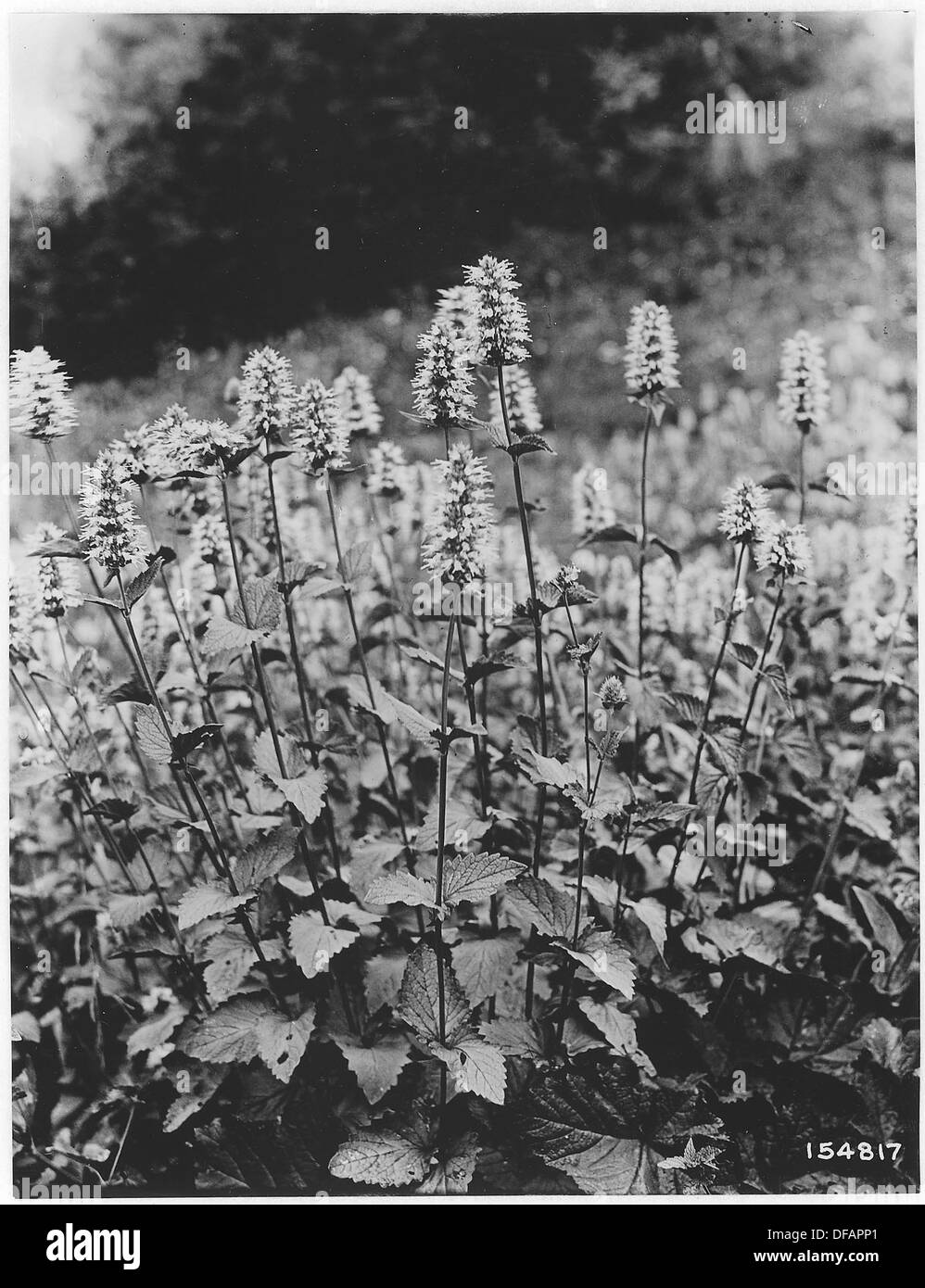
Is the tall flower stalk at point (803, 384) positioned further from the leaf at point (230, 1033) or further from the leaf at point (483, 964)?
the leaf at point (230, 1033)

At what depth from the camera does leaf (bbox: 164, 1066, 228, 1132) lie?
9.03ft

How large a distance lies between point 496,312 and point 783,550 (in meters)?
0.94

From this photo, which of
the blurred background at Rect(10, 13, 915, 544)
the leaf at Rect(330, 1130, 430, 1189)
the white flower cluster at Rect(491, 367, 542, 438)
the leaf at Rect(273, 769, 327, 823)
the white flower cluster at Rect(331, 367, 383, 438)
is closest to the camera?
the leaf at Rect(273, 769, 327, 823)

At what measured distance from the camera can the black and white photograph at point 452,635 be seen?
2.62 meters

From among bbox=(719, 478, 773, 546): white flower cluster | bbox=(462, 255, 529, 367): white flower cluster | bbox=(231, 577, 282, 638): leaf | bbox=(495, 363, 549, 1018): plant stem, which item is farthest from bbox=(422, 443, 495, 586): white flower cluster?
bbox=(719, 478, 773, 546): white flower cluster

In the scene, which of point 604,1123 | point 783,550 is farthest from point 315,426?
point 604,1123

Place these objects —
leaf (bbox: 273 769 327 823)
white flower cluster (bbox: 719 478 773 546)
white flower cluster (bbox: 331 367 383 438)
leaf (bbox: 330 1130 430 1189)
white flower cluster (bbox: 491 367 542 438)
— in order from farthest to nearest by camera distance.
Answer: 1. white flower cluster (bbox: 331 367 383 438)
2. white flower cluster (bbox: 491 367 542 438)
3. white flower cluster (bbox: 719 478 773 546)
4. leaf (bbox: 330 1130 430 1189)
5. leaf (bbox: 273 769 327 823)

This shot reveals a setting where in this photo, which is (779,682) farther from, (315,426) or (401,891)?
(315,426)

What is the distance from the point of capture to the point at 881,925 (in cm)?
300

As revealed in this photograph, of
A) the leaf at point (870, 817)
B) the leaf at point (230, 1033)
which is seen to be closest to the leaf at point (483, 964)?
the leaf at point (230, 1033)

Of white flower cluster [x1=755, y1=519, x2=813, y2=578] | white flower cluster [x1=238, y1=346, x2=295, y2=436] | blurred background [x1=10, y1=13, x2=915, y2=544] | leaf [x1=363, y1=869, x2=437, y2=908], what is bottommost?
leaf [x1=363, y1=869, x2=437, y2=908]

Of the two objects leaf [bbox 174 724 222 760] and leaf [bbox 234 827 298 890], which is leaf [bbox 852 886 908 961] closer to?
leaf [bbox 234 827 298 890]

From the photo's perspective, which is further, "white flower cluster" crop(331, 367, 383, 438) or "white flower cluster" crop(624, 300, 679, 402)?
"white flower cluster" crop(331, 367, 383, 438)

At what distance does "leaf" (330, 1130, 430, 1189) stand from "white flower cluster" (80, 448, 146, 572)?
5.00ft
